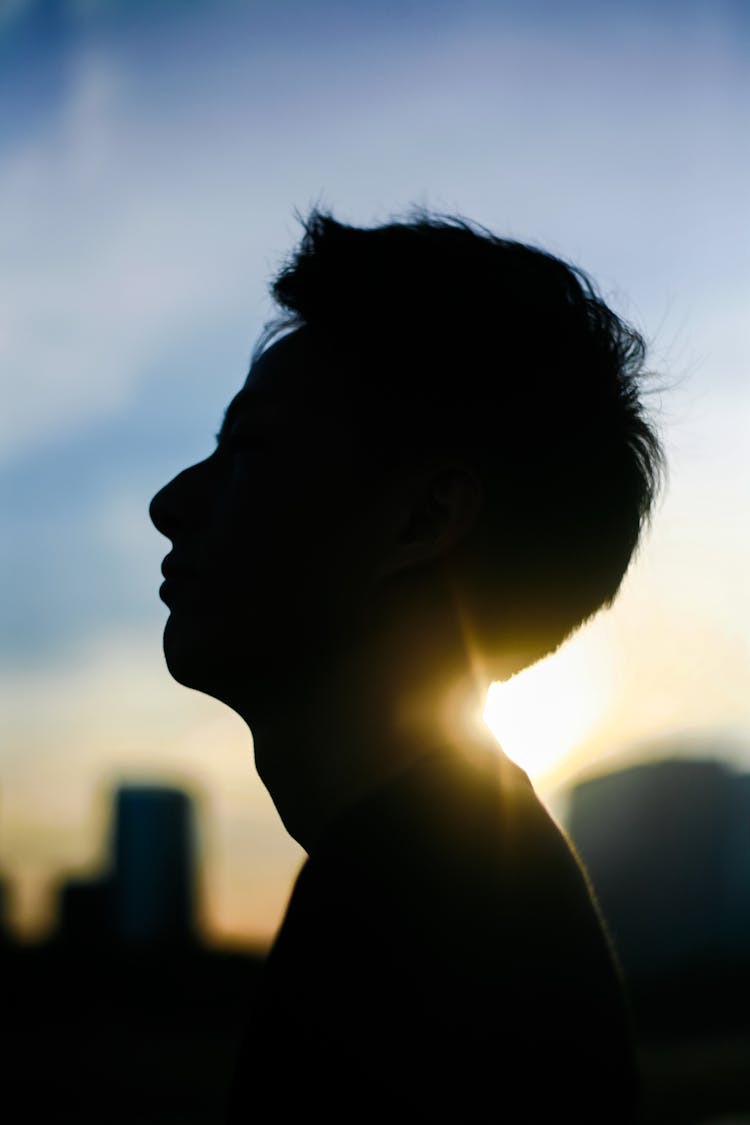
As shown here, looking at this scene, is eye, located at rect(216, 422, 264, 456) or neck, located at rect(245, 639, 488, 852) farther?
eye, located at rect(216, 422, 264, 456)

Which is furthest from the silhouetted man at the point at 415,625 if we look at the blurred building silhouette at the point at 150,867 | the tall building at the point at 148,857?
the tall building at the point at 148,857

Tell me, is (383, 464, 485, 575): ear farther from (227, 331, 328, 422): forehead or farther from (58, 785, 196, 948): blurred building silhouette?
(58, 785, 196, 948): blurred building silhouette

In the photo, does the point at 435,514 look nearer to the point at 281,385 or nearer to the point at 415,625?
the point at 415,625

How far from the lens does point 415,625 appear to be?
204cm

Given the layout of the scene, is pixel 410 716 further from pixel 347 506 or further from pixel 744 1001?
pixel 744 1001

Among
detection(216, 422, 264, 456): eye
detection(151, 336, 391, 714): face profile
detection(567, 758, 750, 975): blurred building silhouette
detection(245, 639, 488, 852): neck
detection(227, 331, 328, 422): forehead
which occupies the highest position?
detection(567, 758, 750, 975): blurred building silhouette

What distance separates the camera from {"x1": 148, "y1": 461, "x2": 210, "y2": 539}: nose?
228cm

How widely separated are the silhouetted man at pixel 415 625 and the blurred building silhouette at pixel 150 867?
475 feet

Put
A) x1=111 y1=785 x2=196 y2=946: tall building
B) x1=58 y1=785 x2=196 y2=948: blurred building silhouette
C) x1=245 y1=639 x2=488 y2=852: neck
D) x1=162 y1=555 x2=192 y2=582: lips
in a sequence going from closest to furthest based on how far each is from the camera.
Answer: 1. x1=245 y1=639 x2=488 y2=852: neck
2. x1=162 y1=555 x2=192 y2=582: lips
3. x1=58 y1=785 x2=196 y2=948: blurred building silhouette
4. x1=111 y1=785 x2=196 y2=946: tall building

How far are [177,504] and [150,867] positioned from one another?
14852 centimetres

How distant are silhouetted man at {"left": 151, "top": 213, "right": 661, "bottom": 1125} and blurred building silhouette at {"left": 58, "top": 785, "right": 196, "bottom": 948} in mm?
144647

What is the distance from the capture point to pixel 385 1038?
1.56 m

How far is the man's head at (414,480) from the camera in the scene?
2.07m

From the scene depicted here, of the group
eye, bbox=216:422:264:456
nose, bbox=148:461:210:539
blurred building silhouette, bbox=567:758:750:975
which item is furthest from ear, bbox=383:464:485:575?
blurred building silhouette, bbox=567:758:750:975
